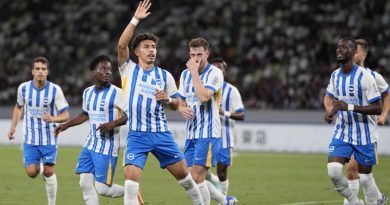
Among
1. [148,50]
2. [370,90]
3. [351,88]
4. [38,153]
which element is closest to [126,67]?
[148,50]

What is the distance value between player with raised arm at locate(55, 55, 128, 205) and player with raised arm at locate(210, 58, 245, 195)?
7.89ft

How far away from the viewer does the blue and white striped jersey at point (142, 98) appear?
10.1m

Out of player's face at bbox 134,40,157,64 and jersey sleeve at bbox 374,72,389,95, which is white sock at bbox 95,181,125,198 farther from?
jersey sleeve at bbox 374,72,389,95

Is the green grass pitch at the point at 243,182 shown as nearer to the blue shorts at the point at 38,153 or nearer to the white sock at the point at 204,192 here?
the blue shorts at the point at 38,153

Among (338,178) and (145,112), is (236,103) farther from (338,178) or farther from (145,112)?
(145,112)

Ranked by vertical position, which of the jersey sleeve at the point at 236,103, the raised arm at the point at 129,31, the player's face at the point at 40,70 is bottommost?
the jersey sleeve at the point at 236,103

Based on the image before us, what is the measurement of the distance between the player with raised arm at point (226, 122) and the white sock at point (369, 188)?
8.68 ft

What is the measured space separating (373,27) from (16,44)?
13987mm

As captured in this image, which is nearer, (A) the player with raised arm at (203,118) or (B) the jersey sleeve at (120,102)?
(A) the player with raised arm at (203,118)

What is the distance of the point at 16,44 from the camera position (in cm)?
3297

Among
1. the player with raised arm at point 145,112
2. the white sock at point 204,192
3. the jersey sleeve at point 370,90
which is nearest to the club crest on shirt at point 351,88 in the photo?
the jersey sleeve at point 370,90

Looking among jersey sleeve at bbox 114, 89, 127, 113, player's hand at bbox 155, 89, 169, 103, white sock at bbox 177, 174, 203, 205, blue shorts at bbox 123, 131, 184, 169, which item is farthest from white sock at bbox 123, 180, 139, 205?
jersey sleeve at bbox 114, 89, 127, 113

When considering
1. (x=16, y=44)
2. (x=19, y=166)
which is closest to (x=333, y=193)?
(x=19, y=166)

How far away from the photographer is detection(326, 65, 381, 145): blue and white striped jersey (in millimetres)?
11148
